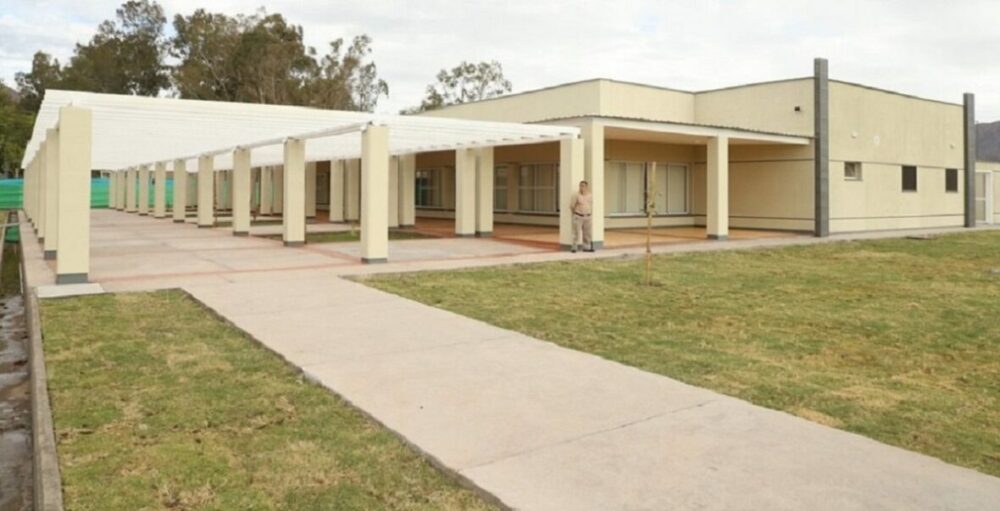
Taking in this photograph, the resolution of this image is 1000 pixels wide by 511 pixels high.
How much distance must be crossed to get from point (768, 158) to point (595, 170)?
907cm

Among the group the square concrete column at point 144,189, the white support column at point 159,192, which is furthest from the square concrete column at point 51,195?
the square concrete column at point 144,189

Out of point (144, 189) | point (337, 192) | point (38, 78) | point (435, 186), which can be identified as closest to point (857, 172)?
point (435, 186)

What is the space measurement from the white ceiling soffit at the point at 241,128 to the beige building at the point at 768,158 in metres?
4.04

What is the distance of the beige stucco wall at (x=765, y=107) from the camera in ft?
73.2

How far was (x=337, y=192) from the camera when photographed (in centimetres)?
2900

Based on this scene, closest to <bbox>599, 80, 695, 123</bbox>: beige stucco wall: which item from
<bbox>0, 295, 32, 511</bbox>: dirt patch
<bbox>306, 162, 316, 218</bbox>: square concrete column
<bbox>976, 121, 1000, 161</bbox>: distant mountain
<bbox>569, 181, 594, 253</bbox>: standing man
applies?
<bbox>569, 181, 594, 253</bbox>: standing man

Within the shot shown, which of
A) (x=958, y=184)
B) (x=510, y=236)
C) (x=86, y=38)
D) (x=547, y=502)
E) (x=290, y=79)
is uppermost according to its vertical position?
(x=86, y=38)

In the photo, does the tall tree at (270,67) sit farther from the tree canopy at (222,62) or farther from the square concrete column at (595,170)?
the square concrete column at (595,170)

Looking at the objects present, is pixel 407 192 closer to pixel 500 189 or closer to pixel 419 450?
pixel 500 189

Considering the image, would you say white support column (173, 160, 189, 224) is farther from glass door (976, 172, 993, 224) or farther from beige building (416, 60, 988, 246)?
glass door (976, 172, 993, 224)

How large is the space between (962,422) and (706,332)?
2976mm

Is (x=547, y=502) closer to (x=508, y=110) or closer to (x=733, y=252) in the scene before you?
(x=733, y=252)

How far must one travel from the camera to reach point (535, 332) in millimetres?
7363

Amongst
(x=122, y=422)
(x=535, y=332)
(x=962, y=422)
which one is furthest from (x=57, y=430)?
(x=962, y=422)
